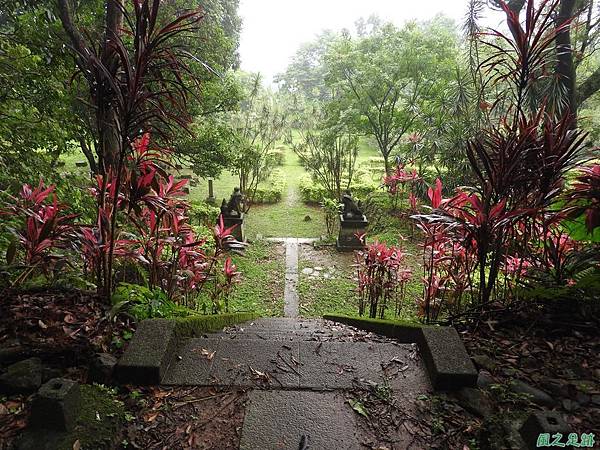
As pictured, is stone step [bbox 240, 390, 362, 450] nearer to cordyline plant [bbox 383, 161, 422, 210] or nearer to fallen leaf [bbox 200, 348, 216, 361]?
fallen leaf [bbox 200, 348, 216, 361]

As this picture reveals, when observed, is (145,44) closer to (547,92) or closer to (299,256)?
(299,256)

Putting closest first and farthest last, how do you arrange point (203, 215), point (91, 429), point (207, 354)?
1. point (91, 429)
2. point (207, 354)
3. point (203, 215)

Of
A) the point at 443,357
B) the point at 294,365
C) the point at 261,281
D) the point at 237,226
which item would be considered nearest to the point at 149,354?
the point at 294,365

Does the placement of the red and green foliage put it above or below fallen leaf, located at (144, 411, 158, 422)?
above

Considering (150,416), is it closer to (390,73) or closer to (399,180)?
(399,180)

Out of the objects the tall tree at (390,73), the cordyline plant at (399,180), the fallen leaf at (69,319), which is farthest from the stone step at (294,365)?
the tall tree at (390,73)

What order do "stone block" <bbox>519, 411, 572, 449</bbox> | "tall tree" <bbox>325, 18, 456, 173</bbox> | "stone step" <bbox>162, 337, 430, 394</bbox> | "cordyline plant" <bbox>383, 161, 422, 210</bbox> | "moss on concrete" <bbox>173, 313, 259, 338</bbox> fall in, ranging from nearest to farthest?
"stone block" <bbox>519, 411, 572, 449</bbox> < "stone step" <bbox>162, 337, 430, 394</bbox> < "moss on concrete" <bbox>173, 313, 259, 338</bbox> < "cordyline plant" <bbox>383, 161, 422, 210</bbox> < "tall tree" <bbox>325, 18, 456, 173</bbox>

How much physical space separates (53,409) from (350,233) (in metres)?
5.69

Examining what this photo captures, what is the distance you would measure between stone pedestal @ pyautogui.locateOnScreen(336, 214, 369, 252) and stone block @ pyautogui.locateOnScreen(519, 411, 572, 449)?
5418 mm

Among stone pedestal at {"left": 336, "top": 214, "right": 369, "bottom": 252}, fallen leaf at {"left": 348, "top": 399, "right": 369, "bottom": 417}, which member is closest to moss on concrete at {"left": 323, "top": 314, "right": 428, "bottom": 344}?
fallen leaf at {"left": 348, "top": 399, "right": 369, "bottom": 417}

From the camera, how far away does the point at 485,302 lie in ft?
6.87

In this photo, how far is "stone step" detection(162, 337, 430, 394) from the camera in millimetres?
1525

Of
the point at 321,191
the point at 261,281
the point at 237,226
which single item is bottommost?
the point at 261,281

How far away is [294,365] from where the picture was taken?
164 cm
